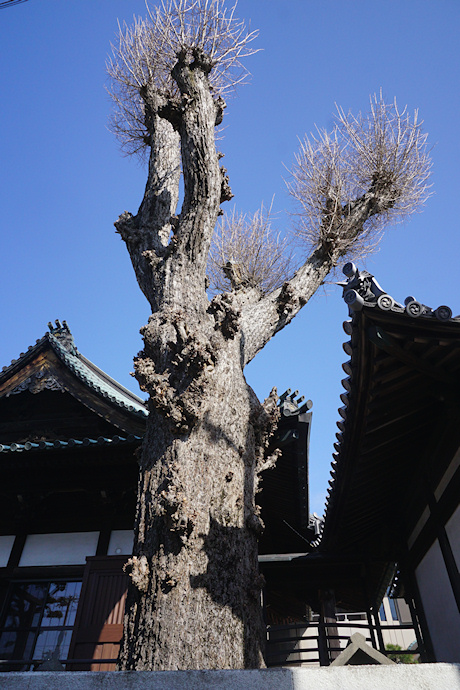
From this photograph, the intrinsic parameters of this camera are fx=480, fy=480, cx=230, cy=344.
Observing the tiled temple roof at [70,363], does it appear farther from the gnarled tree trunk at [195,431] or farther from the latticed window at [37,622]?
the latticed window at [37,622]

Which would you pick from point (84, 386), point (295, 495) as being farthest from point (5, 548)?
point (295, 495)

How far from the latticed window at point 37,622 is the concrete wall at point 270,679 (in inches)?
155

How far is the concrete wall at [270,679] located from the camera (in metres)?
2.34

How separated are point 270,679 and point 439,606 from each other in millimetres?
4054

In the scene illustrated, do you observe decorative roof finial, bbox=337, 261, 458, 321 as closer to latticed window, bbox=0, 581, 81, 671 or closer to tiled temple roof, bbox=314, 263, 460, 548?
tiled temple roof, bbox=314, 263, 460, 548

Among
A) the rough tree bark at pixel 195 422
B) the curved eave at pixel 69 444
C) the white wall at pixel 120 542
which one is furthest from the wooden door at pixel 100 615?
the rough tree bark at pixel 195 422

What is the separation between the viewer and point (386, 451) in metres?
5.27

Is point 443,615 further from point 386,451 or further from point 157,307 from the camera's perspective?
point 157,307

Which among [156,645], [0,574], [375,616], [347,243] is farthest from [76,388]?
[375,616]

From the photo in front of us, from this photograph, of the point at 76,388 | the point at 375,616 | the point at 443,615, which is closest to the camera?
the point at 443,615

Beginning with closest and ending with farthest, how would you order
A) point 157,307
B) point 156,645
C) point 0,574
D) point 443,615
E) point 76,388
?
point 156,645 → point 157,307 → point 443,615 → point 0,574 → point 76,388

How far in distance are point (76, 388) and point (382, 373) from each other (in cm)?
480

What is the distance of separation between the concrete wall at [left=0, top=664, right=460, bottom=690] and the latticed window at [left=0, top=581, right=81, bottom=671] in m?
3.94

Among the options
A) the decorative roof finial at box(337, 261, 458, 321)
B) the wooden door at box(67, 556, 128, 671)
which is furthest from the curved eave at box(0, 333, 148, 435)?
the decorative roof finial at box(337, 261, 458, 321)
